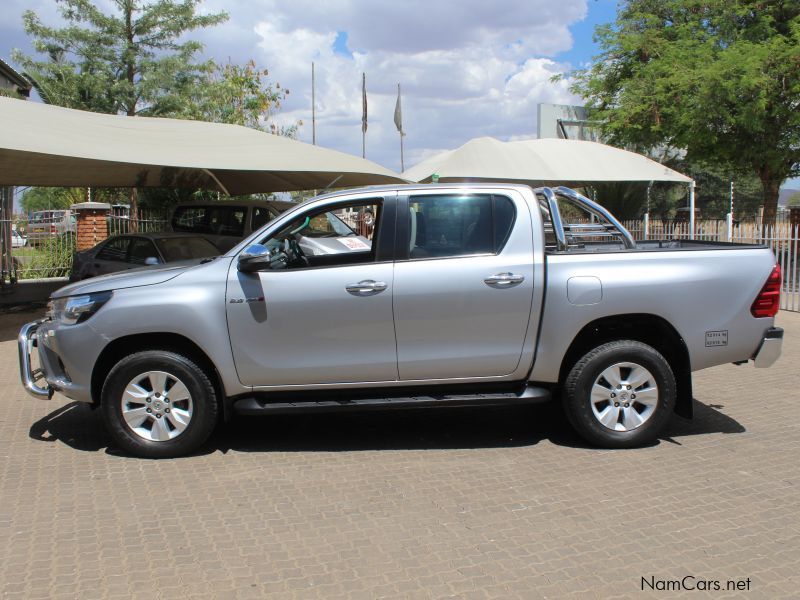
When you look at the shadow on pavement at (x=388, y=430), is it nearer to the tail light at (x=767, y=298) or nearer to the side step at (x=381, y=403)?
the side step at (x=381, y=403)

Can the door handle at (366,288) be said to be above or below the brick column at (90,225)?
below

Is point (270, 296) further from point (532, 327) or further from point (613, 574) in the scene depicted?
point (613, 574)

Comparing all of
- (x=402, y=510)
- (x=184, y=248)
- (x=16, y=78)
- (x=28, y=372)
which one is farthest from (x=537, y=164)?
(x=16, y=78)

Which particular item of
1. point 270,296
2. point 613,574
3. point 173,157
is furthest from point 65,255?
point 613,574

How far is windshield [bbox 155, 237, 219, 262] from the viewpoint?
37.1 ft

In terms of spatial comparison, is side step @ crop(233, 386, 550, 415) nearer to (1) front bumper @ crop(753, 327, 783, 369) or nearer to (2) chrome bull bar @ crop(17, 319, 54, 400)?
(2) chrome bull bar @ crop(17, 319, 54, 400)

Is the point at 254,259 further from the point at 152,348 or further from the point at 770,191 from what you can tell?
the point at 770,191

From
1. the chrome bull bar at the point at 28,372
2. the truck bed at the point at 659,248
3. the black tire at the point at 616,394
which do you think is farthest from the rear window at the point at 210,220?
the black tire at the point at 616,394

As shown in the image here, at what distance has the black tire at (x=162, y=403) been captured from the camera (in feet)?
16.5

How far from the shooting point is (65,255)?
18359 mm

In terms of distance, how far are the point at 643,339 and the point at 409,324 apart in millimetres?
1822

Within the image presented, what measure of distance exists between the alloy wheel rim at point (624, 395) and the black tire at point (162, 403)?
8.99 ft

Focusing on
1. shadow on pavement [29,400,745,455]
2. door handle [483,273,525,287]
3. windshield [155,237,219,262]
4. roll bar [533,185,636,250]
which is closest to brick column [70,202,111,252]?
windshield [155,237,219,262]

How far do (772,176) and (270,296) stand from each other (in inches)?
712
